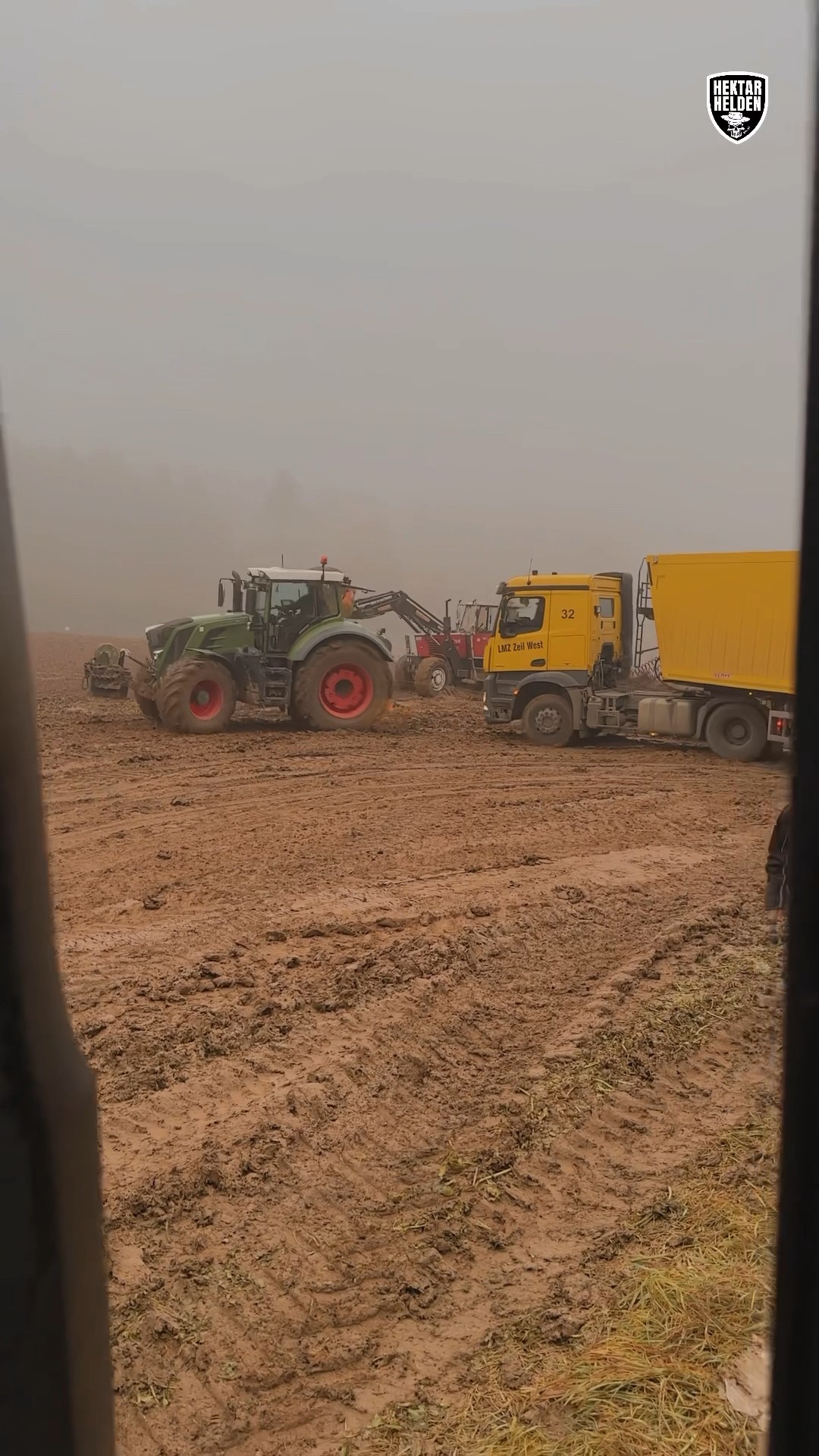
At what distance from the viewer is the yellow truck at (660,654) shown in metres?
11.0

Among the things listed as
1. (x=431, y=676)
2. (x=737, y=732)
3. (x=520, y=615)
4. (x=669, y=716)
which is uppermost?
(x=520, y=615)

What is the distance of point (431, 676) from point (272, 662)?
6169mm

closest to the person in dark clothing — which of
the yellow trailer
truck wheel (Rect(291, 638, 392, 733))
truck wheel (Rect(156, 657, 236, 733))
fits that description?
the yellow trailer

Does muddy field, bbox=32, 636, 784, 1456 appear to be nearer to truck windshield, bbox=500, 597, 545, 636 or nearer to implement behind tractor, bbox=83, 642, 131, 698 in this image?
truck windshield, bbox=500, 597, 545, 636

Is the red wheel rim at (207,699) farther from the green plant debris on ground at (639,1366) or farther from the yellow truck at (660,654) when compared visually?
the green plant debris on ground at (639,1366)

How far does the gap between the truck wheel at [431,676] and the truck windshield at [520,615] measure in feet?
17.4

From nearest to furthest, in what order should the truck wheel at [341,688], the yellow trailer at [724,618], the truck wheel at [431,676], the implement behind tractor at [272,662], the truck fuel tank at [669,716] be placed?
1. the yellow trailer at [724,618]
2. the truck fuel tank at [669,716]
3. the implement behind tractor at [272,662]
4. the truck wheel at [341,688]
5. the truck wheel at [431,676]

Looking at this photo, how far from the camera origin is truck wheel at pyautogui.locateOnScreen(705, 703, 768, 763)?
37.1 ft

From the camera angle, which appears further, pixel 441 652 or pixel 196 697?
pixel 441 652

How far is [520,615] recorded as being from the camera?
42.3 ft

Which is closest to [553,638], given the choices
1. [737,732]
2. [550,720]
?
[550,720]

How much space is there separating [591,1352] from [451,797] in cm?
673

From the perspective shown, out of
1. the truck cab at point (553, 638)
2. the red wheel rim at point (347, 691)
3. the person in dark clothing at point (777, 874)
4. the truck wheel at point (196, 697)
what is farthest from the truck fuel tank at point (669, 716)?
the person in dark clothing at point (777, 874)

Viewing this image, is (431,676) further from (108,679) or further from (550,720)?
(108,679)
